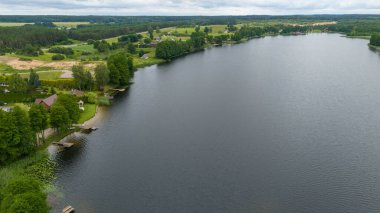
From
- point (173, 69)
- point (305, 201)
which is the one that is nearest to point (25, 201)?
point (305, 201)

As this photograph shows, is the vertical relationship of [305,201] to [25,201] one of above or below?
below

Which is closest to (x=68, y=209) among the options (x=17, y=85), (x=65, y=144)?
(x=65, y=144)

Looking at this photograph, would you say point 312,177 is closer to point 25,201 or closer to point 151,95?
point 25,201

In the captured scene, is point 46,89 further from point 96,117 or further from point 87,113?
point 96,117

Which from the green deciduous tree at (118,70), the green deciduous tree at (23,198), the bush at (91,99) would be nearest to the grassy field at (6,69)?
the green deciduous tree at (118,70)

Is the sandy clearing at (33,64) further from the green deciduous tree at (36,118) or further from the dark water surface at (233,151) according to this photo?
the green deciduous tree at (36,118)

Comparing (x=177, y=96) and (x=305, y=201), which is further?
(x=177, y=96)
